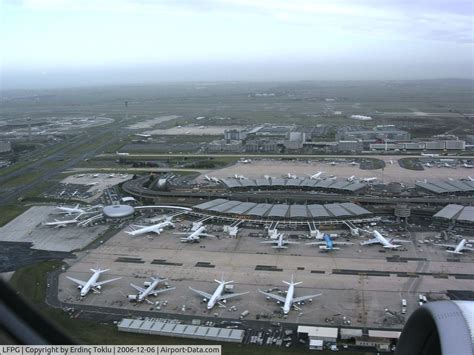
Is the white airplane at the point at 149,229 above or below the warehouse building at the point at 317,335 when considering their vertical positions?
below

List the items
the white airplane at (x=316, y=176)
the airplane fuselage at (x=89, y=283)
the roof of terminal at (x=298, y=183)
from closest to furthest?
1. the airplane fuselage at (x=89, y=283)
2. the roof of terminal at (x=298, y=183)
3. the white airplane at (x=316, y=176)

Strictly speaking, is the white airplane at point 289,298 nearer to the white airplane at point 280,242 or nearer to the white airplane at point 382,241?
the white airplane at point 280,242

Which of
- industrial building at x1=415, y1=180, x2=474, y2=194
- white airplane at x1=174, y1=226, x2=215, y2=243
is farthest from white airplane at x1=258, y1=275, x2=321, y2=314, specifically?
industrial building at x1=415, y1=180, x2=474, y2=194

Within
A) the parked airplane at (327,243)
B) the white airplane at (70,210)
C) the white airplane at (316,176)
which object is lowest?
the white airplane at (70,210)

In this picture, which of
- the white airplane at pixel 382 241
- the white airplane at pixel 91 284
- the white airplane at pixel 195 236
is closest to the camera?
Result: the white airplane at pixel 91 284

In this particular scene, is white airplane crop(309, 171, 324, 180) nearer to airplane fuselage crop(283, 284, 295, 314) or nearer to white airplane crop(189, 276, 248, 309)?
airplane fuselage crop(283, 284, 295, 314)

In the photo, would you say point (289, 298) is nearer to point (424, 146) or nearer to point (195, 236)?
point (195, 236)

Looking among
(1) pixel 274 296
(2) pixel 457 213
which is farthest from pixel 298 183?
(1) pixel 274 296

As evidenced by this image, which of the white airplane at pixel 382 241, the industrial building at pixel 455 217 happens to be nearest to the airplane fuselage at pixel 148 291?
the white airplane at pixel 382 241

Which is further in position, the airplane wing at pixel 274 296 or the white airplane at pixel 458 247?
the white airplane at pixel 458 247

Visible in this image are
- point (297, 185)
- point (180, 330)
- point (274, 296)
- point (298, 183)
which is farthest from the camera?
point (298, 183)
